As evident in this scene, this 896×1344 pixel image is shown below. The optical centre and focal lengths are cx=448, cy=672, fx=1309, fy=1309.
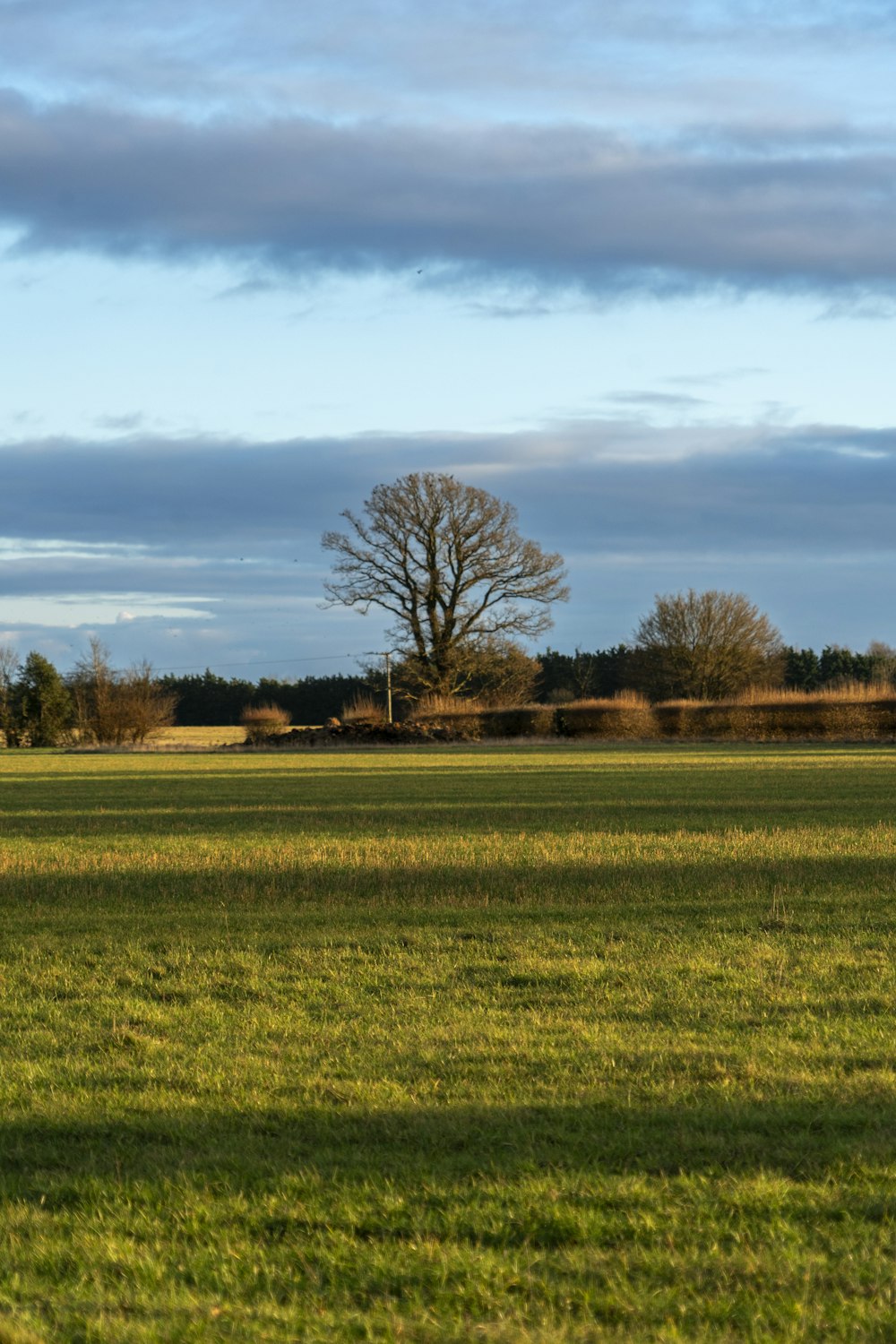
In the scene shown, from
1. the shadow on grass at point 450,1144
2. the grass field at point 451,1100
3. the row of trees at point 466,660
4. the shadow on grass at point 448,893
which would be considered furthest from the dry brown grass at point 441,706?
the shadow on grass at point 450,1144

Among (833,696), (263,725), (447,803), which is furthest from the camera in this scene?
(263,725)

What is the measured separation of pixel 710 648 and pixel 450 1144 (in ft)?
251

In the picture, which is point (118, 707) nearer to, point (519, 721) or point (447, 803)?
point (519, 721)

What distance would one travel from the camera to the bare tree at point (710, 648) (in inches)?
3127

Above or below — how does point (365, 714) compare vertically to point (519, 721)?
above

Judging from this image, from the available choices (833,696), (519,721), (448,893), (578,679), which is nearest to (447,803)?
(448,893)

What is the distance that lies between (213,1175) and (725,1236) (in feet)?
6.13

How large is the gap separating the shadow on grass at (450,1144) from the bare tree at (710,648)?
75069mm

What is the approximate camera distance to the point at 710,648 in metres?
79.8

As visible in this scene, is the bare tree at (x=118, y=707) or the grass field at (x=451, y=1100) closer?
the grass field at (x=451, y=1100)

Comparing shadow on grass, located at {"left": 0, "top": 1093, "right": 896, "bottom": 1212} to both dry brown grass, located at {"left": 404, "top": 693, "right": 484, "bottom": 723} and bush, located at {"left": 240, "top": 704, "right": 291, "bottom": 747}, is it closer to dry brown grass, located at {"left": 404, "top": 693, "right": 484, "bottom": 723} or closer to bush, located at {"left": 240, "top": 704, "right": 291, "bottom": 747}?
dry brown grass, located at {"left": 404, "top": 693, "right": 484, "bottom": 723}

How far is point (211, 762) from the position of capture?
162 ft

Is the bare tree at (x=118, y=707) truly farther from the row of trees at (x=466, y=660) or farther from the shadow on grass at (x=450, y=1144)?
the shadow on grass at (x=450, y=1144)

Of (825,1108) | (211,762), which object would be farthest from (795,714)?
(825,1108)
